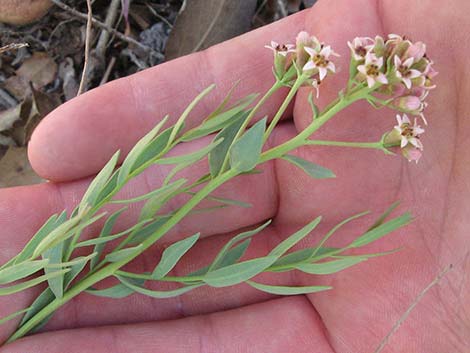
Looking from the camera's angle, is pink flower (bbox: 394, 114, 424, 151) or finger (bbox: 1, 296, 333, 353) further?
finger (bbox: 1, 296, 333, 353)

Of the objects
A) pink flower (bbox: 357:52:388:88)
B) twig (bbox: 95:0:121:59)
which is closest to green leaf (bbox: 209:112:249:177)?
pink flower (bbox: 357:52:388:88)

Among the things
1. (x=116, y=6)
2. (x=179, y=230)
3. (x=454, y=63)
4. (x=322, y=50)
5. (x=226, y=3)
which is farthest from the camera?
(x=116, y=6)

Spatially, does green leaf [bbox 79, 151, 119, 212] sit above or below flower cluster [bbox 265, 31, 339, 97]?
below

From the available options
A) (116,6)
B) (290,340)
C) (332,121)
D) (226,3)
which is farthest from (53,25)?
(290,340)

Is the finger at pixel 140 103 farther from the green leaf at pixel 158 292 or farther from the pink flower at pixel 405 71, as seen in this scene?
the pink flower at pixel 405 71

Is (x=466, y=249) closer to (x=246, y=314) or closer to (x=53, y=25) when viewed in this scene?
(x=246, y=314)

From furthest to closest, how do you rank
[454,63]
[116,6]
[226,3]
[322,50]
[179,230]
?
[116,6], [226,3], [179,230], [454,63], [322,50]

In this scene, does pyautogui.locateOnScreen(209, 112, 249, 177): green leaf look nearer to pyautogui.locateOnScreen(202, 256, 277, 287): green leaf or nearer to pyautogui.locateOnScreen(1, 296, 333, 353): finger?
pyautogui.locateOnScreen(202, 256, 277, 287): green leaf

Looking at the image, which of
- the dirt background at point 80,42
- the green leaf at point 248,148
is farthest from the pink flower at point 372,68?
the dirt background at point 80,42
